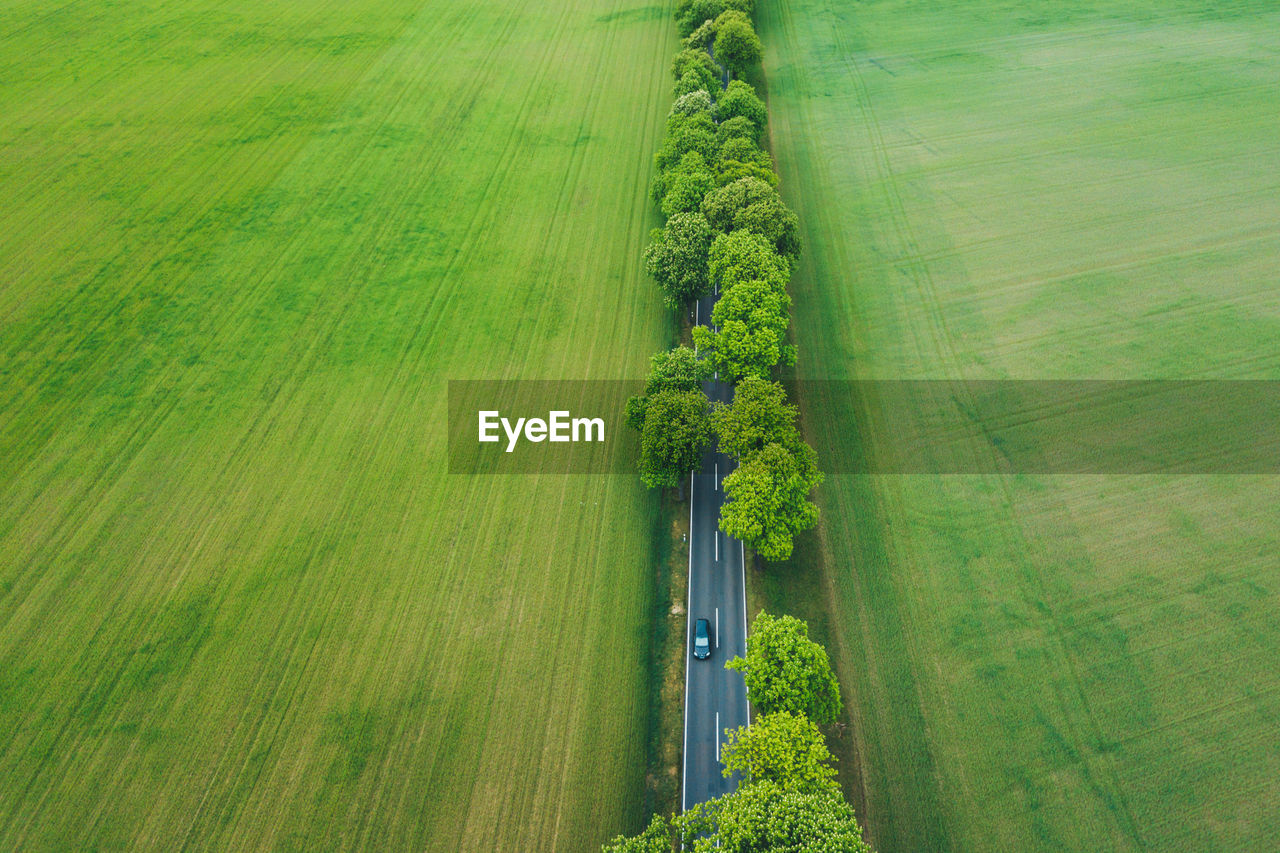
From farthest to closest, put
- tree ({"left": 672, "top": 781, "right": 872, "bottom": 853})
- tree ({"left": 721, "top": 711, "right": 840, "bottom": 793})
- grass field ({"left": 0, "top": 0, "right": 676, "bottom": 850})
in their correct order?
1. grass field ({"left": 0, "top": 0, "right": 676, "bottom": 850})
2. tree ({"left": 721, "top": 711, "right": 840, "bottom": 793})
3. tree ({"left": 672, "top": 781, "right": 872, "bottom": 853})

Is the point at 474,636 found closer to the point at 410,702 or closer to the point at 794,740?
the point at 410,702

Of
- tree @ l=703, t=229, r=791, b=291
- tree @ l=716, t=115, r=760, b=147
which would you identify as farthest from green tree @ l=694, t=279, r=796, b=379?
tree @ l=716, t=115, r=760, b=147

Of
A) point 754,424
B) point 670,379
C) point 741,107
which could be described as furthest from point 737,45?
point 754,424

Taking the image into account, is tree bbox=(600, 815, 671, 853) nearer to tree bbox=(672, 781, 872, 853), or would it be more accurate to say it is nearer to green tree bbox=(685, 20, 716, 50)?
tree bbox=(672, 781, 872, 853)

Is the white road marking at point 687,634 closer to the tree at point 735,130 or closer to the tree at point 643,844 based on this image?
the tree at point 643,844

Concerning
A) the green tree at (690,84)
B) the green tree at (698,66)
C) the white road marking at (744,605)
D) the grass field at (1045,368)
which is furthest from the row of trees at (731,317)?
the green tree at (698,66)

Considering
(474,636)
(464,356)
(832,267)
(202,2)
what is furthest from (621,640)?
(202,2)
